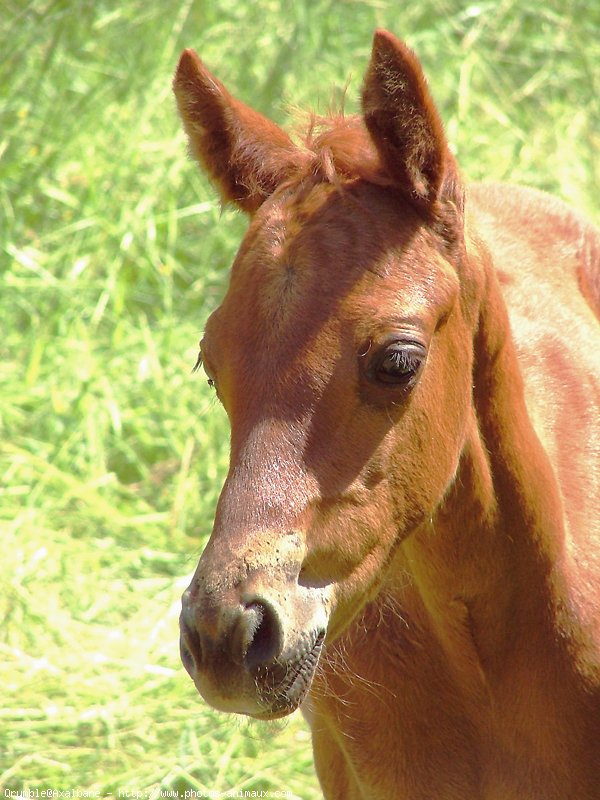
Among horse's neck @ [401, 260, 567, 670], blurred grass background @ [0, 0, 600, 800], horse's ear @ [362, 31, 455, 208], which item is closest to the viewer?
horse's ear @ [362, 31, 455, 208]

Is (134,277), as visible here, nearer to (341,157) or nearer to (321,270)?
(341,157)

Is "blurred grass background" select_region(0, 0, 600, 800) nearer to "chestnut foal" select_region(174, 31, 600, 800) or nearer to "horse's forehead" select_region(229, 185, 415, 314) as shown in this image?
→ "chestnut foal" select_region(174, 31, 600, 800)

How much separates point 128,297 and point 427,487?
3.92 m

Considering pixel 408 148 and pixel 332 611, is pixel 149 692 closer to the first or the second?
pixel 332 611

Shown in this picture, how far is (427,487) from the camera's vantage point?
2137mm

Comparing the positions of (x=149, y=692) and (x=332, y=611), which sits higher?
(x=332, y=611)

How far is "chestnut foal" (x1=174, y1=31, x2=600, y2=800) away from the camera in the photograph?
6.31ft

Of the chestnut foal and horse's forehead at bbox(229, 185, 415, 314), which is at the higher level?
horse's forehead at bbox(229, 185, 415, 314)

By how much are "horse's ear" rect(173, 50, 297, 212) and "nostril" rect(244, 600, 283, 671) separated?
0.93 m

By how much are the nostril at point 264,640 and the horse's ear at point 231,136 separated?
931 millimetres

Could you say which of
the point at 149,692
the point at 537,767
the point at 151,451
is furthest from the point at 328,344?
the point at 151,451

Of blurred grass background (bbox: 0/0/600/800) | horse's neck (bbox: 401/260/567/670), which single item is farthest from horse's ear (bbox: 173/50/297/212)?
blurred grass background (bbox: 0/0/600/800)

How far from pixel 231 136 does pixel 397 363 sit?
708 mm

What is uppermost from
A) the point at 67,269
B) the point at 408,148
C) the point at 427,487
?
the point at 408,148
